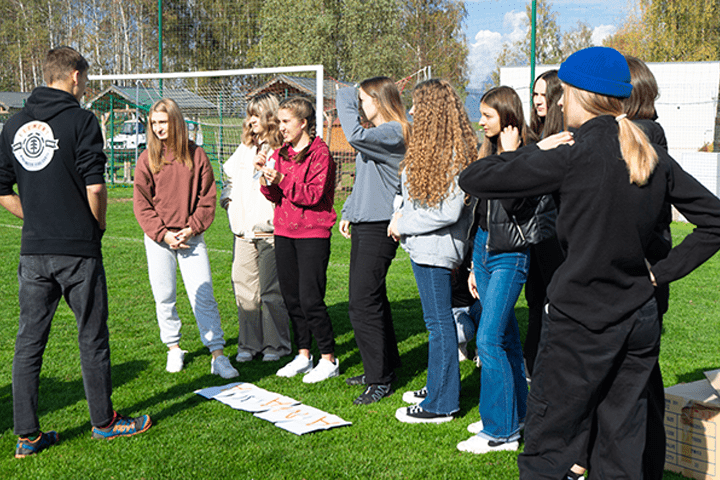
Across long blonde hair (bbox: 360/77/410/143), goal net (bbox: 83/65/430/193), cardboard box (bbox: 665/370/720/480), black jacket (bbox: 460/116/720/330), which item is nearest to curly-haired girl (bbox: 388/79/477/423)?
long blonde hair (bbox: 360/77/410/143)

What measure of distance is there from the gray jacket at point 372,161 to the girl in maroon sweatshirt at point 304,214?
0.35 meters

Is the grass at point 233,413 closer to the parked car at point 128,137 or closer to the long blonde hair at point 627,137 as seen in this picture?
the long blonde hair at point 627,137

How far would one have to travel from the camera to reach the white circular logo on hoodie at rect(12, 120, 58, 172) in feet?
10.7

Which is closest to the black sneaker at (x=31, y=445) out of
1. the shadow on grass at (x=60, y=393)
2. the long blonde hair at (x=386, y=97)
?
the shadow on grass at (x=60, y=393)

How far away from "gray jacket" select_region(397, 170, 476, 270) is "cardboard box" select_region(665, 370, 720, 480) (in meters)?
1.29

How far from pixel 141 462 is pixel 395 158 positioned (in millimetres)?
2231

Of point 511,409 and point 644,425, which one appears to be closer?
point 644,425

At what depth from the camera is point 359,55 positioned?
31.4 metres

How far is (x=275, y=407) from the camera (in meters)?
4.13

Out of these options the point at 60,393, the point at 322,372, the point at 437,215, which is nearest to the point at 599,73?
the point at 437,215

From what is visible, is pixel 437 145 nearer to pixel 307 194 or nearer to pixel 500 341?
pixel 500 341

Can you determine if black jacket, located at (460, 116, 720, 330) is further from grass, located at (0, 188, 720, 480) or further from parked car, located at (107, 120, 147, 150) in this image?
parked car, located at (107, 120, 147, 150)

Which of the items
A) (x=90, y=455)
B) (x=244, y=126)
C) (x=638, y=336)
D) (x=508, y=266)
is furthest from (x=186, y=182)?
(x=638, y=336)

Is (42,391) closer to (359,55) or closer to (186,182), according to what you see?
(186,182)
